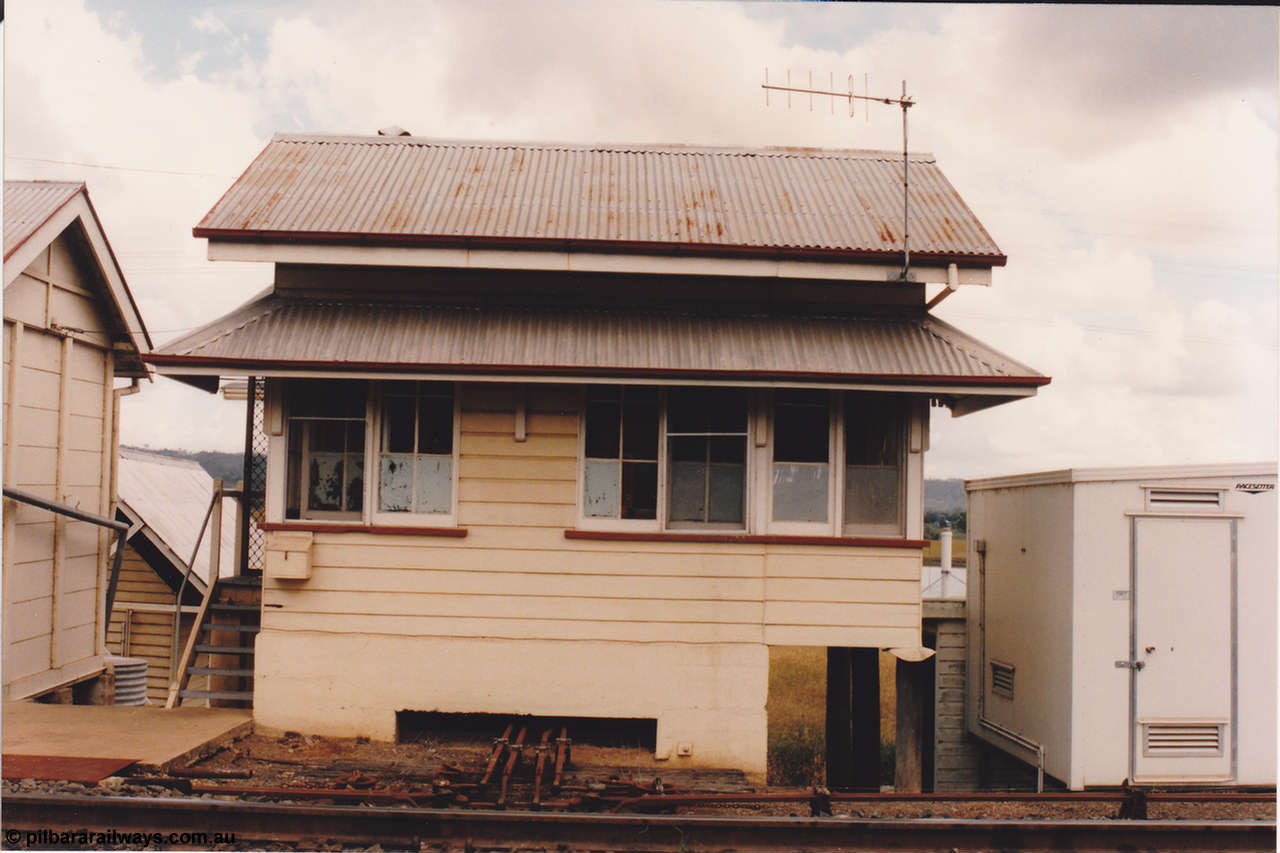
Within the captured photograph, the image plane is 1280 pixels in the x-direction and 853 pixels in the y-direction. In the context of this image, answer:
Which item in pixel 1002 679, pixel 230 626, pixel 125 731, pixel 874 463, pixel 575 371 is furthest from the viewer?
pixel 1002 679

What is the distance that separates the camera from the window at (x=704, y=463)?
6.98 metres

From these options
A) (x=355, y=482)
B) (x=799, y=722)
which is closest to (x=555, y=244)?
(x=355, y=482)

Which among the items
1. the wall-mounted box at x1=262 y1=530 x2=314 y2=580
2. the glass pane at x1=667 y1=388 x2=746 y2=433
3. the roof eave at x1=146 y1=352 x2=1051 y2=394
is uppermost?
the roof eave at x1=146 y1=352 x2=1051 y2=394

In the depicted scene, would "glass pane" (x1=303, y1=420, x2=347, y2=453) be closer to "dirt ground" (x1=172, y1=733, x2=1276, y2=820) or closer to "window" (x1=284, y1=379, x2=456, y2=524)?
"window" (x1=284, y1=379, x2=456, y2=524)

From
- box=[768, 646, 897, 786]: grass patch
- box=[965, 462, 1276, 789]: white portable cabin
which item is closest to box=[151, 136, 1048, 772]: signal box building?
box=[965, 462, 1276, 789]: white portable cabin

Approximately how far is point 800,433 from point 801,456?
201mm

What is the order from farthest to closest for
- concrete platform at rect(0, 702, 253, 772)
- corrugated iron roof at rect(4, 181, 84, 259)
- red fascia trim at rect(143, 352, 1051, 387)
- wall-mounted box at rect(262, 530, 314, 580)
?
corrugated iron roof at rect(4, 181, 84, 259) → wall-mounted box at rect(262, 530, 314, 580) → red fascia trim at rect(143, 352, 1051, 387) → concrete platform at rect(0, 702, 253, 772)

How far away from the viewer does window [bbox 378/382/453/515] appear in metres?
7.02

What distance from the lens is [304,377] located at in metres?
6.54

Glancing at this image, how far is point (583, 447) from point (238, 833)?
3.72 m

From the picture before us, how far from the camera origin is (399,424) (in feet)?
23.2

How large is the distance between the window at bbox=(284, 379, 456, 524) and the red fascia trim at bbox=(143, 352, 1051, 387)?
590 millimetres

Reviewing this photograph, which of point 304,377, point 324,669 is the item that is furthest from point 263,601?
point 304,377

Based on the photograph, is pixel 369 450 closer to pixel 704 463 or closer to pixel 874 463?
pixel 704 463
